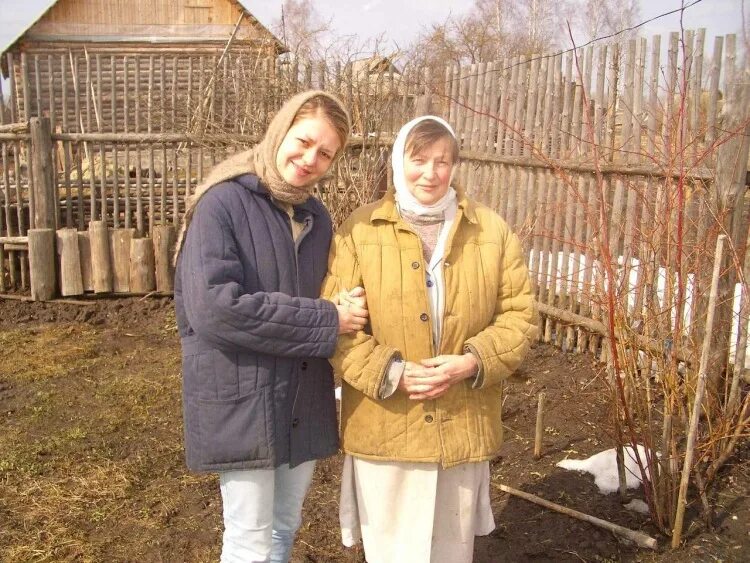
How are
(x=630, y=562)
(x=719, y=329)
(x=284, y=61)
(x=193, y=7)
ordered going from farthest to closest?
(x=193, y=7)
(x=284, y=61)
(x=719, y=329)
(x=630, y=562)

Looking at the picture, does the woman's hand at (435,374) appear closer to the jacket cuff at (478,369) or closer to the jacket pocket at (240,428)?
the jacket cuff at (478,369)

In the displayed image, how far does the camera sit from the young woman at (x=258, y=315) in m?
1.92

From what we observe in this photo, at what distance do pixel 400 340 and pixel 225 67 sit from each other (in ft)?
25.5

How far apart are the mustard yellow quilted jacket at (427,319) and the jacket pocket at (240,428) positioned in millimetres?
260

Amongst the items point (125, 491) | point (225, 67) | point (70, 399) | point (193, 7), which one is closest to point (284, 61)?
point (225, 67)

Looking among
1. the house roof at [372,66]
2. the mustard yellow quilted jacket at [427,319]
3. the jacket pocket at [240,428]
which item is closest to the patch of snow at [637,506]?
the mustard yellow quilted jacket at [427,319]

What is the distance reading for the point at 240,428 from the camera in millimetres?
2004

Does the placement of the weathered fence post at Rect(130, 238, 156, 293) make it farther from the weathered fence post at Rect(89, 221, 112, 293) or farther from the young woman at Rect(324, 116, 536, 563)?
the young woman at Rect(324, 116, 536, 563)

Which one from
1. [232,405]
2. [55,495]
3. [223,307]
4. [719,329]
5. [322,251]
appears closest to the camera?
[223,307]

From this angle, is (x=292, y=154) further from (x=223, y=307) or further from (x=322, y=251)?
(x=223, y=307)

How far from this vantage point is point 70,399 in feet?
15.7

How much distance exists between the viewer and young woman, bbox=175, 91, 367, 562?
1923 mm

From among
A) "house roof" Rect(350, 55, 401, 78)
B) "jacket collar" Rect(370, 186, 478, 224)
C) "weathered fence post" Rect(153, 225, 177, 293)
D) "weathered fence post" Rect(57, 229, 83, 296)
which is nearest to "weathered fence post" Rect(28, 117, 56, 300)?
"weathered fence post" Rect(57, 229, 83, 296)

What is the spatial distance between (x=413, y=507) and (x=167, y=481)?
1.90 m
